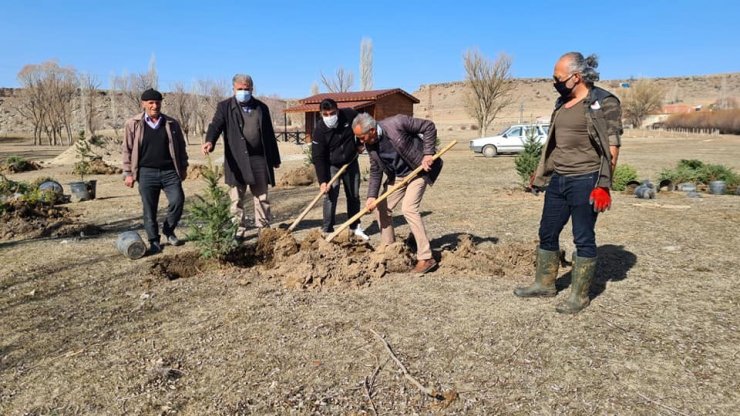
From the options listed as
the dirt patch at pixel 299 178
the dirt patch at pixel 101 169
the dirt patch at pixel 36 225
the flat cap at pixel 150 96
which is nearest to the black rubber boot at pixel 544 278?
the flat cap at pixel 150 96

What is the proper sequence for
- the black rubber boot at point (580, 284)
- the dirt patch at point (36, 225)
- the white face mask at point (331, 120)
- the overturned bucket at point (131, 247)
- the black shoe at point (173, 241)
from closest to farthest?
the black rubber boot at point (580, 284)
the overturned bucket at point (131, 247)
the white face mask at point (331, 120)
the black shoe at point (173, 241)
the dirt patch at point (36, 225)

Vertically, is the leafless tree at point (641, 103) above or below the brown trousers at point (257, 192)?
above

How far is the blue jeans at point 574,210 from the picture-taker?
340 centimetres

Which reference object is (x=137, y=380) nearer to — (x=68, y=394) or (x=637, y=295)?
(x=68, y=394)

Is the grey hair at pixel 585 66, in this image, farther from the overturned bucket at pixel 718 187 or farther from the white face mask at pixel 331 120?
the overturned bucket at pixel 718 187

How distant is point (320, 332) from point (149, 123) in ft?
10.6

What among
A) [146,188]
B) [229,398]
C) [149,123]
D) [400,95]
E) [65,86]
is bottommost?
[229,398]

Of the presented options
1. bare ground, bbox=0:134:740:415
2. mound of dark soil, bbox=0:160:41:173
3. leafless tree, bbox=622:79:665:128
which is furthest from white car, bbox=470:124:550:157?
leafless tree, bbox=622:79:665:128

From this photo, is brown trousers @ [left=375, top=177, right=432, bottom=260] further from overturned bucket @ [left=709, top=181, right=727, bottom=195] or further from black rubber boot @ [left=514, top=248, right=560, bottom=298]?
overturned bucket @ [left=709, top=181, right=727, bottom=195]

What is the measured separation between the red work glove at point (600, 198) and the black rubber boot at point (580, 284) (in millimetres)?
456

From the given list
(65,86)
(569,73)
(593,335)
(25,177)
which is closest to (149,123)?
(569,73)

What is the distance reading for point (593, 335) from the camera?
3.21 metres

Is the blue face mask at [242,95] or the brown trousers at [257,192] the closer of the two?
the blue face mask at [242,95]

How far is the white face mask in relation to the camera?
5.38m
